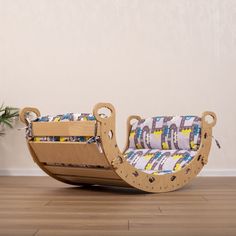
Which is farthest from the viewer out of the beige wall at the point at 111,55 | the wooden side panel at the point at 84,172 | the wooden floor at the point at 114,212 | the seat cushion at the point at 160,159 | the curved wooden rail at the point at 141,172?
the beige wall at the point at 111,55

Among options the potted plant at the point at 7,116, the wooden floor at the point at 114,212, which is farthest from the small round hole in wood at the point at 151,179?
the potted plant at the point at 7,116

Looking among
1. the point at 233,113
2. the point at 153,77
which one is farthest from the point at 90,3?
the point at 233,113

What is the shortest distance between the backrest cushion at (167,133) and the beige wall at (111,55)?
1350mm

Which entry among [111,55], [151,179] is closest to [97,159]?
[151,179]

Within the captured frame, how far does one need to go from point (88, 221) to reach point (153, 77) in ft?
12.7

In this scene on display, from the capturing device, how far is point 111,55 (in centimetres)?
625

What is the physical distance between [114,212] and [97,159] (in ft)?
3.17

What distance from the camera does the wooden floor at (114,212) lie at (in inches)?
89.0

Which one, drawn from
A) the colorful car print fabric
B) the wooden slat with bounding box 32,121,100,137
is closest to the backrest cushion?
the colorful car print fabric

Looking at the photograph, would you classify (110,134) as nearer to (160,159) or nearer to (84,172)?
(84,172)

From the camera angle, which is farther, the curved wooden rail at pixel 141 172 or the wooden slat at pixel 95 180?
the wooden slat at pixel 95 180

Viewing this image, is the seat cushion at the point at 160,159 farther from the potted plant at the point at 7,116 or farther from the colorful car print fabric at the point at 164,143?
the potted plant at the point at 7,116

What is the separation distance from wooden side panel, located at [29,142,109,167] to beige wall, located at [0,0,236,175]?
2061mm

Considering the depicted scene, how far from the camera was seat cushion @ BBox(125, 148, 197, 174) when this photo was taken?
4336 millimetres
